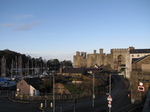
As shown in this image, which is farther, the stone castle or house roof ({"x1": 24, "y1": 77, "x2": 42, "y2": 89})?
the stone castle

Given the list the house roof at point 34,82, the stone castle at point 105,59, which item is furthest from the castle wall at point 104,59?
the house roof at point 34,82

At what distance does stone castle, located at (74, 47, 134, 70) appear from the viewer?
8206 cm

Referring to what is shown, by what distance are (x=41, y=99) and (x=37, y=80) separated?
957 cm

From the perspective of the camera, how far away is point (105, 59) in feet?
284

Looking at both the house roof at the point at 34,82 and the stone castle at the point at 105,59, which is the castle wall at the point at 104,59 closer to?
the stone castle at the point at 105,59

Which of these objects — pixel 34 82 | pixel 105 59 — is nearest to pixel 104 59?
pixel 105 59

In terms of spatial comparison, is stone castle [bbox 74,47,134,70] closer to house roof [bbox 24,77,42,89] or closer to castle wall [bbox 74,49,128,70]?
castle wall [bbox 74,49,128,70]

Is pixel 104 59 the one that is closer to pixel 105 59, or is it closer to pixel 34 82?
pixel 105 59

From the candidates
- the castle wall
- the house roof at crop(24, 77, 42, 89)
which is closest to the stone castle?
the castle wall

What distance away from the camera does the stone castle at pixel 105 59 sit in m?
82.1

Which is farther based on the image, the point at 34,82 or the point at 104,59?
the point at 104,59

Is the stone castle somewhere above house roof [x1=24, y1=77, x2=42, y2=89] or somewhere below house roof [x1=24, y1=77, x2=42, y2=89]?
above

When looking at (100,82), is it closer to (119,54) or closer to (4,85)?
(4,85)

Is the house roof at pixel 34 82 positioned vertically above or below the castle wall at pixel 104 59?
below
